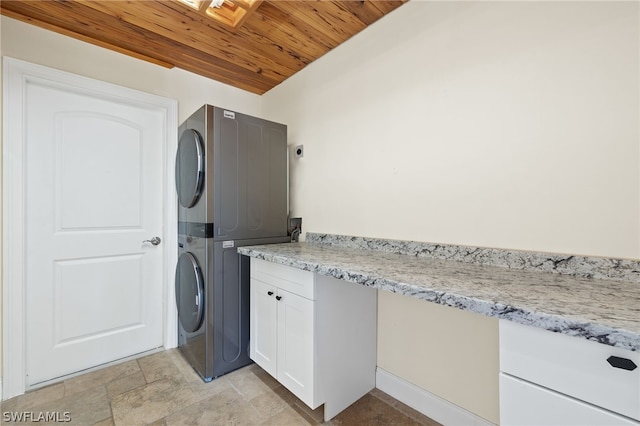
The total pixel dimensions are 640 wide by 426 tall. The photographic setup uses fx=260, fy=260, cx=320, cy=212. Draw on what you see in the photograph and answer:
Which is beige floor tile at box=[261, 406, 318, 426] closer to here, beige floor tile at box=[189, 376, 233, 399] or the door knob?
beige floor tile at box=[189, 376, 233, 399]

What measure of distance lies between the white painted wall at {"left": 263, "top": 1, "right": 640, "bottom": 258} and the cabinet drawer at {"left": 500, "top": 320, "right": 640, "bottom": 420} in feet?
1.99

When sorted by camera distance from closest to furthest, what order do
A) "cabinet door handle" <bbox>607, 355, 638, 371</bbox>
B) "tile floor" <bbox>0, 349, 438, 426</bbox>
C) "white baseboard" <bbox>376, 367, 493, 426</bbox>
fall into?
"cabinet door handle" <bbox>607, 355, 638, 371</bbox>, "white baseboard" <bbox>376, 367, 493, 426</bbox>, "tile floor" <bbox>0, 349, 438, 426</bbox>

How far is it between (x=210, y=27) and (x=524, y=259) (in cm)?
228

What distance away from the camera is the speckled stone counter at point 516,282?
→ 0.63 meters

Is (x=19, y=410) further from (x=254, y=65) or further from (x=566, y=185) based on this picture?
(x=566, y=185)

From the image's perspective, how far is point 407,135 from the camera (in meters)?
1.57

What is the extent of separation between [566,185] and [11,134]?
3018 mm

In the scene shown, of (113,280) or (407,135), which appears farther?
(113,280)

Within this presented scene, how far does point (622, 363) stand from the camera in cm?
58

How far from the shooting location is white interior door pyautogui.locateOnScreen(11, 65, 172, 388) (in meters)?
1.74

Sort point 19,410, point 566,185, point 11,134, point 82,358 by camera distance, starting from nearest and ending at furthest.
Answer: point 566,185
point 19,410
point 11,134
point 82,358

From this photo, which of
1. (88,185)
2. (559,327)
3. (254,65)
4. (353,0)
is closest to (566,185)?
(559,327)

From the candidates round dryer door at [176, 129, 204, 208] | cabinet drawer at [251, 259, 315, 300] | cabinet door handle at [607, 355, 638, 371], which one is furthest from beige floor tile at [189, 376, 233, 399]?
cabinet door handle at [607, 355, 638, 371]

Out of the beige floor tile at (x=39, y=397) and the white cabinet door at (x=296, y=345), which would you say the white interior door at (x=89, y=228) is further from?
the white cabinet door at (x=296, y=345)
